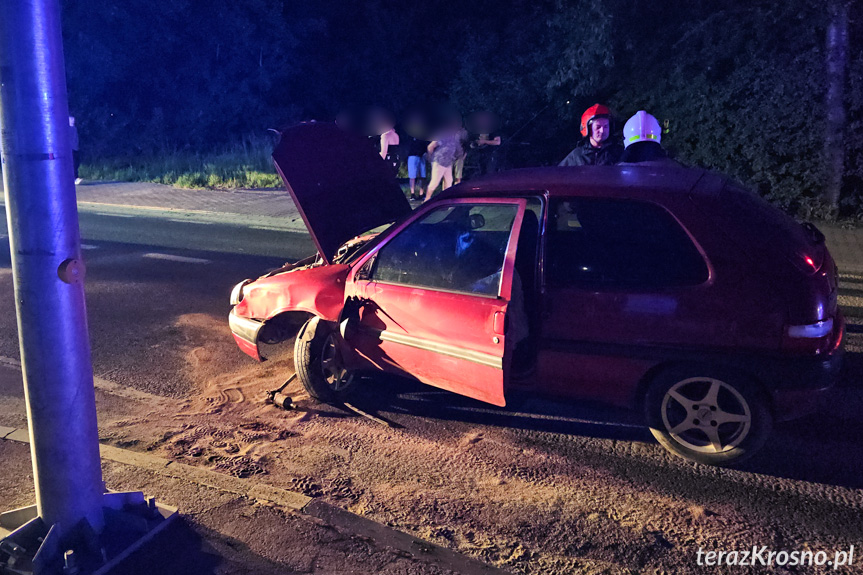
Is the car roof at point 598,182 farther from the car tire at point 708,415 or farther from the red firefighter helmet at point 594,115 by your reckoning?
the red firefighter helmet at point 594,115

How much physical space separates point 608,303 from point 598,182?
76 cm

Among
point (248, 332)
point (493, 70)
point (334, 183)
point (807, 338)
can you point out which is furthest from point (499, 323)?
point (493, 70)

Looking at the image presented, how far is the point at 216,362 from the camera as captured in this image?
6.29 meters

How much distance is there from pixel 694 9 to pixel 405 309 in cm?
1320

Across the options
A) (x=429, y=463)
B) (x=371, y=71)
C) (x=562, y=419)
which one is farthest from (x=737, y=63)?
(x=371, y=71)

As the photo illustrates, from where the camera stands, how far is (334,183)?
5637 mm

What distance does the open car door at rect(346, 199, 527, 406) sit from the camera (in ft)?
14.4

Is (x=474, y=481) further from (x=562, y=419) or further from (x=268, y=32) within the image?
(x=268, y=32)

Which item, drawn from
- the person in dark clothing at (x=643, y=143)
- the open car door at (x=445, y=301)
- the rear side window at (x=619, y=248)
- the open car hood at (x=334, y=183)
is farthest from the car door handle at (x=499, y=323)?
the person in dark clothing at (x=643, y=143)

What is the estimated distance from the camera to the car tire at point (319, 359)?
516cm

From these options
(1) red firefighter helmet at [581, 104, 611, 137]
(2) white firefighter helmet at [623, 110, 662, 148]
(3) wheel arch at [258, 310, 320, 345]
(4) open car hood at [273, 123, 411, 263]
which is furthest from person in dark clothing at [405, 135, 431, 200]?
(3) wheel arch at [258, 310, 320, 345]

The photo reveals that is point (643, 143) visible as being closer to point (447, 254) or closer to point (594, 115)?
point (594, 115)

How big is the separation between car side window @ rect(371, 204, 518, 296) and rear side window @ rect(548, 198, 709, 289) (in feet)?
1.12

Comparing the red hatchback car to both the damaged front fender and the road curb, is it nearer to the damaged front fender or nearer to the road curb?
the damaged front fender
